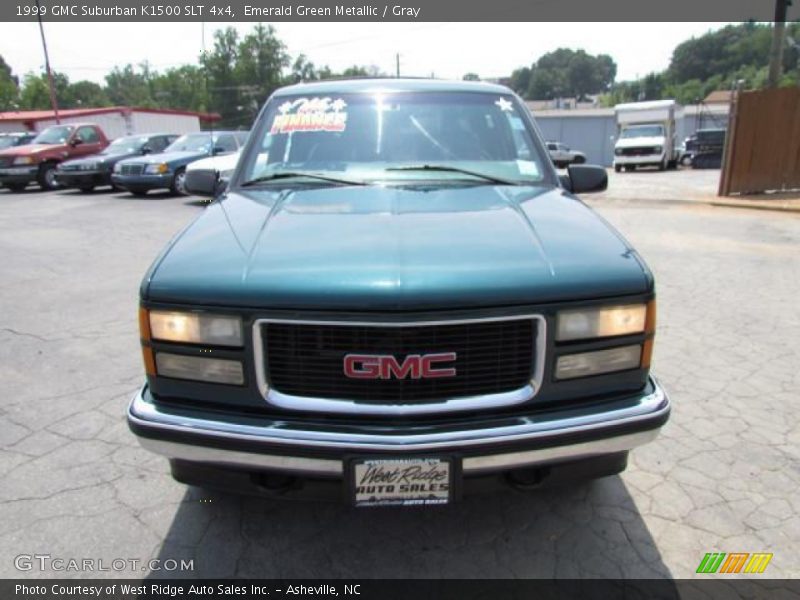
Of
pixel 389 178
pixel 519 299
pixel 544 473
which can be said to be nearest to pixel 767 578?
pixel 544 473

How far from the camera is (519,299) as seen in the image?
1.89 metres

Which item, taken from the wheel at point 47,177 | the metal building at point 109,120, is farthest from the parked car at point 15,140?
the metal building at point 109,120

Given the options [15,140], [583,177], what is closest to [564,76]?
[15,140]

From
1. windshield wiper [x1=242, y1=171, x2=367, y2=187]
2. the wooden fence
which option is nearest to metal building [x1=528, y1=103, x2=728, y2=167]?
the wooden fence

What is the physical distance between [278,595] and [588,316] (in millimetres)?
1497

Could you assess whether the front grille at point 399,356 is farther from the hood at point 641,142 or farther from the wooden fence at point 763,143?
the hood at point 641,142

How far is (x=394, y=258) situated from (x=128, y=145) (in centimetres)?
1624

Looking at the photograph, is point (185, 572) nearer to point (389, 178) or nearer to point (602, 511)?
point (602, 511)

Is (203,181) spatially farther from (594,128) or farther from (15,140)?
(594,128)

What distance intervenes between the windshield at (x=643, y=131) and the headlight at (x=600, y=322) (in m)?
26.8

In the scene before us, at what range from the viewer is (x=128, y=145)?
15891 millimetres

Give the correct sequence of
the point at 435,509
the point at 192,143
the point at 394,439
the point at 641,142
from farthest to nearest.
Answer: the point at 641,142, the point at 192,143, the point at 435,509, the point at 394,439

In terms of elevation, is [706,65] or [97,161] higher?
[706,65]

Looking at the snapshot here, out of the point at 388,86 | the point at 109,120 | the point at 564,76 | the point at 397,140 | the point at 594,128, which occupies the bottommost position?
the point at 594,128
